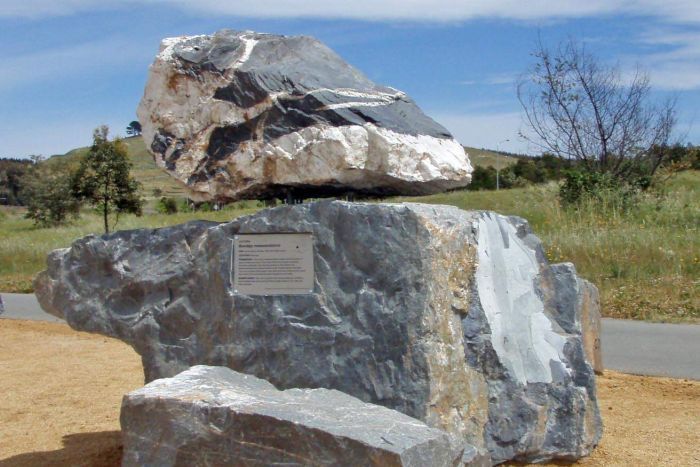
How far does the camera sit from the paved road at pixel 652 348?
7234 mm

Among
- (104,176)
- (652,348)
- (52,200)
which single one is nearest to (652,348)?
(652,348)

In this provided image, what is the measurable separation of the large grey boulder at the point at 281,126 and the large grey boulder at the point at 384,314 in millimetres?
250

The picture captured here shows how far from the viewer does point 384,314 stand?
4.18 metres

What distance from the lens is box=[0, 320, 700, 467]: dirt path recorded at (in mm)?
5043

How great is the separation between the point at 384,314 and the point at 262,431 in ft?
3.33

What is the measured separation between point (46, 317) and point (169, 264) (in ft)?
24.6

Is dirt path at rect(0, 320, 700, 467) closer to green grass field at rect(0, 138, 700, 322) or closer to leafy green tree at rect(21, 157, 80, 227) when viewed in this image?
green grass field at rect(0, 138, 700, 322)

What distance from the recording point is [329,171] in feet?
14.5

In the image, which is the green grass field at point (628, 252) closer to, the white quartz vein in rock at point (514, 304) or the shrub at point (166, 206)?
the white quartz vein in rock at point (514, 304)

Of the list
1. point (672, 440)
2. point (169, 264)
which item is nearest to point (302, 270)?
point (169, 264)

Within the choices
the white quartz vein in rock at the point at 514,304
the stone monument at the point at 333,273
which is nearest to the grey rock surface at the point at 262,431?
the stone monument at the point at 333,273

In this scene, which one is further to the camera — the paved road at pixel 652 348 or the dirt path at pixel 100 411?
the paved road at pixel 652 348

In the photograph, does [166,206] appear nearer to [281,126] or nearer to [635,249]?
[635,249]

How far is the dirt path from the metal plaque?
145 cm
